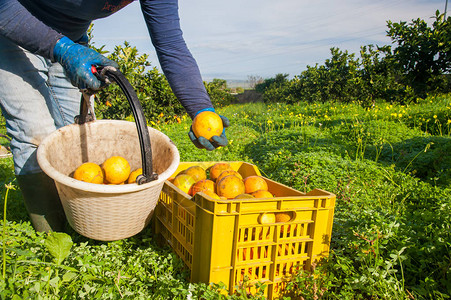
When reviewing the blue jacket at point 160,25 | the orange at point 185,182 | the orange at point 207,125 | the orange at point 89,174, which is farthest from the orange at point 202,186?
the orange at point 89,174

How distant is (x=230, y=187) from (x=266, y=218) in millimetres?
504

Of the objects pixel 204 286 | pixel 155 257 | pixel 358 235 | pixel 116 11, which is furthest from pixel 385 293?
pixel 116 11

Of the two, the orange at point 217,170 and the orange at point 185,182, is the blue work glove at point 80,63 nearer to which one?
the orange at point 185,182

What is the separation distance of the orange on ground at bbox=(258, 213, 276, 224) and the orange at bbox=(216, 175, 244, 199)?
0.45 meters

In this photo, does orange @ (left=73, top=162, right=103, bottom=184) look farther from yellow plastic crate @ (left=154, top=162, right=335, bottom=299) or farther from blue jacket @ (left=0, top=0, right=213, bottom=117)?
blue jacket @ (left=0, top=0, right=213, bottom=117)

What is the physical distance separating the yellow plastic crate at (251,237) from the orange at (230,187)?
0.33 metres

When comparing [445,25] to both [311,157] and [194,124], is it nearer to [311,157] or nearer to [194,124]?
[311,157]

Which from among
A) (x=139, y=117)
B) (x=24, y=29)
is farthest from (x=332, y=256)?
(x=24, y=29)

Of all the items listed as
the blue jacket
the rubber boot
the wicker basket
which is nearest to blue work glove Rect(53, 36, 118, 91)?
the blue jacket

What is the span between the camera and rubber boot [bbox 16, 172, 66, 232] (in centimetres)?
211

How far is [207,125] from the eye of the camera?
195 centimetres

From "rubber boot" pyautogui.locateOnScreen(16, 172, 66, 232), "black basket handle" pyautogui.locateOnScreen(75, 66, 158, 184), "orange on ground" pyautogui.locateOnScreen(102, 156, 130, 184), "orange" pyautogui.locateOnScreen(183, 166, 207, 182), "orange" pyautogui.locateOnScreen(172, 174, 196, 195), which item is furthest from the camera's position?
Result: "orange" pyautogui.locateOnScreen(183, 166, 207, 182)

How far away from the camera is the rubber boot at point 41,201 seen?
211 cm

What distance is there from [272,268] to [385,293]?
57 cm
